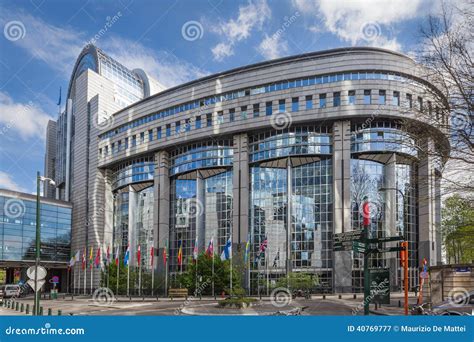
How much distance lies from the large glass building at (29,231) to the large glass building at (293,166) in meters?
23.8

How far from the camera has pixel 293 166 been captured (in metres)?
60.6

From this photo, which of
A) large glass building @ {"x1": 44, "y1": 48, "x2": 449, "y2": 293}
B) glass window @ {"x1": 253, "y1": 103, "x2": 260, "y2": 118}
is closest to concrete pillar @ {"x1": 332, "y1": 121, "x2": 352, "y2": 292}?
large glass building @ {"x1": 44, "y1": 48, "x2": 449, "y2": 293}

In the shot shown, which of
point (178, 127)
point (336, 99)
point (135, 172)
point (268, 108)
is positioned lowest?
point (135, 172)

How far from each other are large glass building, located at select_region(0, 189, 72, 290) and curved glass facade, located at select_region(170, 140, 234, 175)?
28.1m

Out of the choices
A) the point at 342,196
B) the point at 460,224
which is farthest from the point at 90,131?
the point at 460,224

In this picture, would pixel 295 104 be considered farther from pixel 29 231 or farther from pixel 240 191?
pixel 29 231

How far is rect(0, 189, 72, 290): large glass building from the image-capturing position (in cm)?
7591

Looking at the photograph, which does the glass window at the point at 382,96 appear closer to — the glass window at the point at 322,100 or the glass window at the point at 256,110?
the glass window at the point at 322,100

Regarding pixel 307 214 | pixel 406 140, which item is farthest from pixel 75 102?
pixel 406 140

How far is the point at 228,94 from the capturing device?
62969 mm

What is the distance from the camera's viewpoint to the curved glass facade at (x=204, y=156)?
64250 mm

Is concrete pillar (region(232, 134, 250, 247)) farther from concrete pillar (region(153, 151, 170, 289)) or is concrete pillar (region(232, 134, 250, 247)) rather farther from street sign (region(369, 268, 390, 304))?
street sign (region(369, 268, 390, 304))

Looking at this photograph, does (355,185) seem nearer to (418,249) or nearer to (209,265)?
(418,249)

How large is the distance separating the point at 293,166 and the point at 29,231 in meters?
46.5
